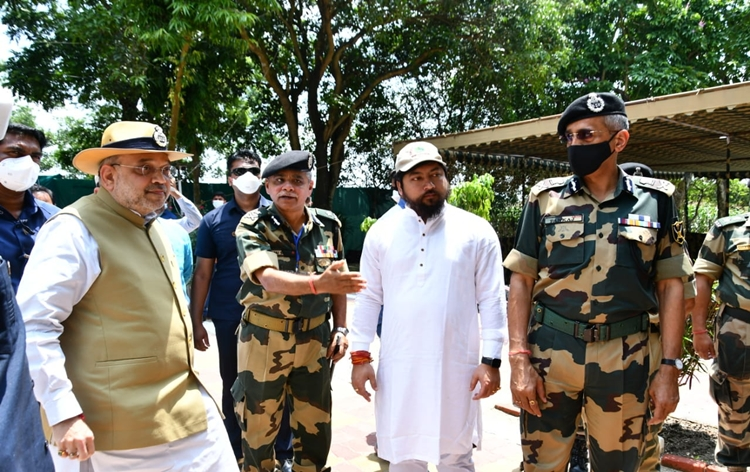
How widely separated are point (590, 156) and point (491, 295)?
815 mm

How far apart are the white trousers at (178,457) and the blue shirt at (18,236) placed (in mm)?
1238

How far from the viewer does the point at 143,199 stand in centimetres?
228

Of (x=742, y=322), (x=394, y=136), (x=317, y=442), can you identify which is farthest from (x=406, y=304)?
(x=394, y=136)

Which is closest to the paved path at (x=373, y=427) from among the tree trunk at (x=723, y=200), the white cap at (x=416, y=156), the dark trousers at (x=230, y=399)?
the dark trousers at (x=230, y=399)

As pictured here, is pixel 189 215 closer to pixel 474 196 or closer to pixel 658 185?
pixel 474 196

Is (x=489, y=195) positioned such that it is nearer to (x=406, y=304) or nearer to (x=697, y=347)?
(x=697, y=347)

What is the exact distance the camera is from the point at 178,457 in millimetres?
2225

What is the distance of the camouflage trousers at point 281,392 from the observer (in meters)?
2.91

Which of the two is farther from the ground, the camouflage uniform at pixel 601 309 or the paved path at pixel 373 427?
the camouflage uniform at pixel 601 309

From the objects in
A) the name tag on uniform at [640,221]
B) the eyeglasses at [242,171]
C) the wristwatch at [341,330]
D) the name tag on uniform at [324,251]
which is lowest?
the wristwatch at [341,330]

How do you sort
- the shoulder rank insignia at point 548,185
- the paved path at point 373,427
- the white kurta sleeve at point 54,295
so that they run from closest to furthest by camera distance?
the white kurta sleeve at point 54,295, the shoulder rank insignia at point 548,185, the paved path at point 373,427

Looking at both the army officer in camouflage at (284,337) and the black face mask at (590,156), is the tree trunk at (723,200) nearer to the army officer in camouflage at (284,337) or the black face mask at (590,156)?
the black face mask at (590,156)

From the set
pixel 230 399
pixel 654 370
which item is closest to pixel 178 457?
pixel 230 399

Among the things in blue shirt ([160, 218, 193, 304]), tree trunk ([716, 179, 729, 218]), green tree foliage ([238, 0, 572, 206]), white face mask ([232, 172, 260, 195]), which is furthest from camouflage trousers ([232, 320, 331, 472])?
tree trunk ([716, 179, 729, 218])
